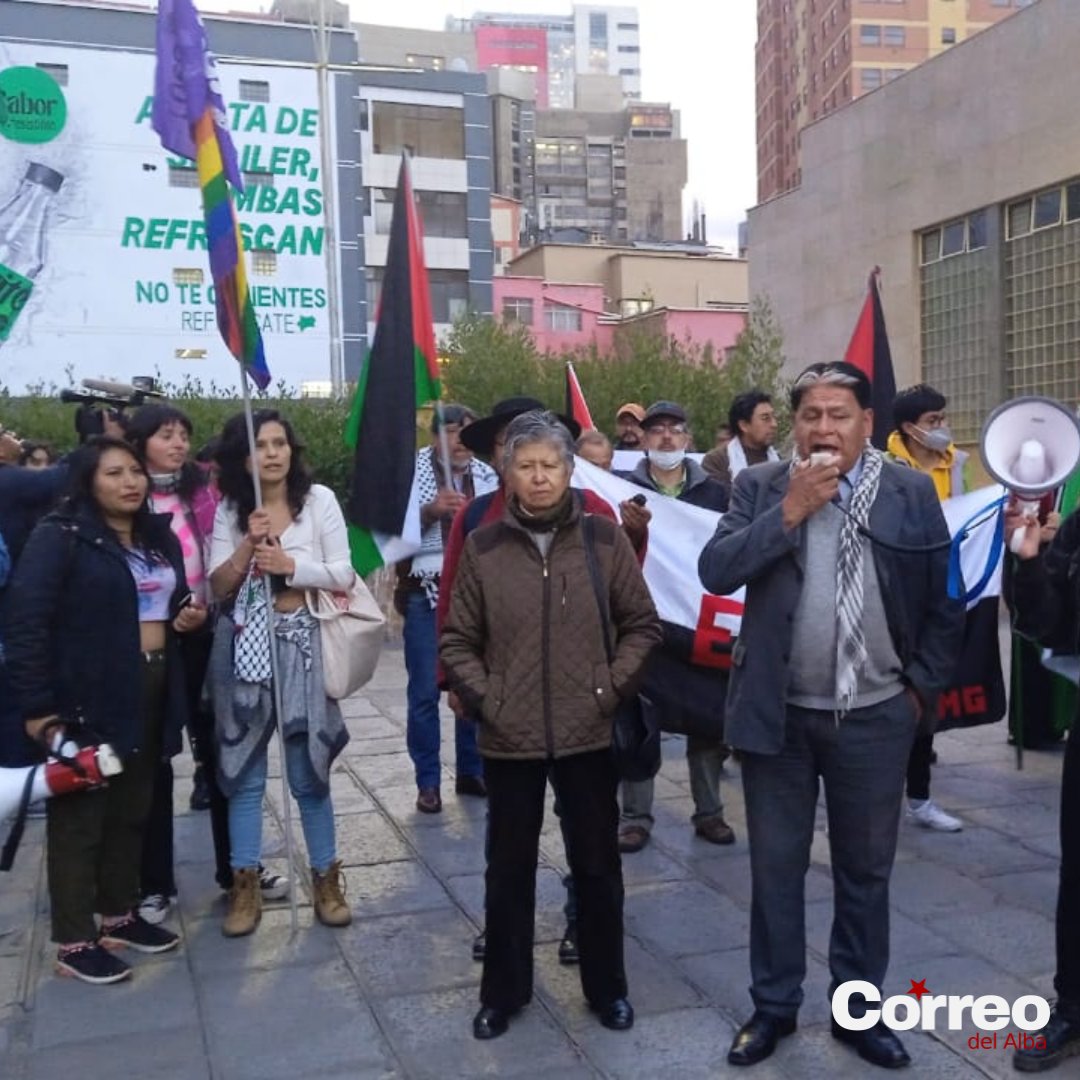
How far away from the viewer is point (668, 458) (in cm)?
595

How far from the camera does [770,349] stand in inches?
778

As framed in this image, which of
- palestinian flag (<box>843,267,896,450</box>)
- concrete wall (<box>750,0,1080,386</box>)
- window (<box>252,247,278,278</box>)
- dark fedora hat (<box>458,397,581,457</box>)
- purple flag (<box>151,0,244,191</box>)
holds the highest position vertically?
window (<box>252,247,278,278</box>)

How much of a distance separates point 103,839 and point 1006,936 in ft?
10.6

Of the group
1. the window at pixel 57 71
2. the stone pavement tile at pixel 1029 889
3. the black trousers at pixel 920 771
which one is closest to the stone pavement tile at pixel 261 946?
the stone pavement tile at pixel 1029 889

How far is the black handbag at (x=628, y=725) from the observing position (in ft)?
12.3

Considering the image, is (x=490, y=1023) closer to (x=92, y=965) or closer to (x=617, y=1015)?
(x=617, y=1015)

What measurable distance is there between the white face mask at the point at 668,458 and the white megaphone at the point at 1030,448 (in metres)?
2.30

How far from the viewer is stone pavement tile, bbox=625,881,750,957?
4.48m

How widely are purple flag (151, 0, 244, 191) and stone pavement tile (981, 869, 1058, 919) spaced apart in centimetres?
398

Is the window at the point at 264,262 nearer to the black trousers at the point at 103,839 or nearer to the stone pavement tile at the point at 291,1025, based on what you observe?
the black trousers at the point at 103,839

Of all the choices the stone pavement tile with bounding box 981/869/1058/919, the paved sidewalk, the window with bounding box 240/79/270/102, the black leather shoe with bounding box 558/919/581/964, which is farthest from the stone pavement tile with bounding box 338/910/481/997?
the window with bounding box 240/79/270/102

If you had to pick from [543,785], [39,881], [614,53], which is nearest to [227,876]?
[39,881]

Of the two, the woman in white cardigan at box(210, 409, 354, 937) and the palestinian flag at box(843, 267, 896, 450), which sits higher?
the palestinian flag at box(843, 267, 896, 450)

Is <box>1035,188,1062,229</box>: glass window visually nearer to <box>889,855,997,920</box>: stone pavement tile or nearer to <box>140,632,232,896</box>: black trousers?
<box>889,855,997,920</box>: stone pavement tile
